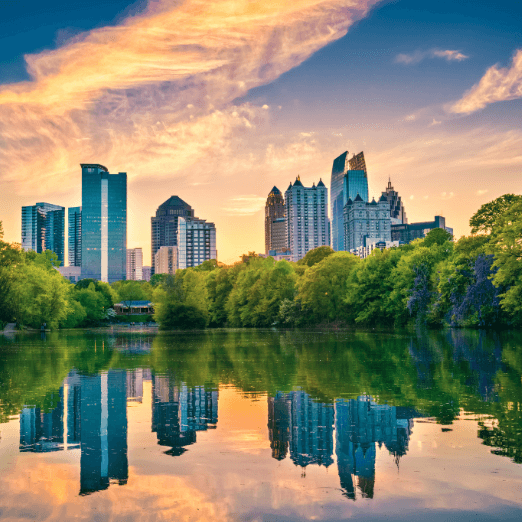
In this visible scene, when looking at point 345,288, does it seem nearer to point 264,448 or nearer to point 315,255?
point 315,255

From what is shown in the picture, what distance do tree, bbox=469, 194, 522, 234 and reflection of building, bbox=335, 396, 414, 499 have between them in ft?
168

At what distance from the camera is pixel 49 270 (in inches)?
4045

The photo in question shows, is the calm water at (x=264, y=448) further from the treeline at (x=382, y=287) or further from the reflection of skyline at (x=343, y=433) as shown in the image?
the treeline at (x=382, y=287)

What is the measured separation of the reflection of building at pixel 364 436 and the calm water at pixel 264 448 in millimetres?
42

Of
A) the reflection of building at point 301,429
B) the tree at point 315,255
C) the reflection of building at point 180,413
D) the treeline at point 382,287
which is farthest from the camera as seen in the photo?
the tree at point 315,255

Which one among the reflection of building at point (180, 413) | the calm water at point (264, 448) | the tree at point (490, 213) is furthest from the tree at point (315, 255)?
the reflection of building at point (180, 413)

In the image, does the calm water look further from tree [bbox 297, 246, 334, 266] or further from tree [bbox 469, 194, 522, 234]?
tree [bbox 297, 246, 334, 266]

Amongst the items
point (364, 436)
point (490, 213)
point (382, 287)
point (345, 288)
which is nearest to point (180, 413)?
point (364, 436)

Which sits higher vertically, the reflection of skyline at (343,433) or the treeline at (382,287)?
the treeline at (382,287)

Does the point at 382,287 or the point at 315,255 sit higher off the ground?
the point at 315,255

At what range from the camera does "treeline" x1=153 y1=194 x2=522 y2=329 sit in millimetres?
60656

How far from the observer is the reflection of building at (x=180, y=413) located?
42.0 ft

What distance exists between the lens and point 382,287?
8500 cm

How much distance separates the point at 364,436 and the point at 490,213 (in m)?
56.2
